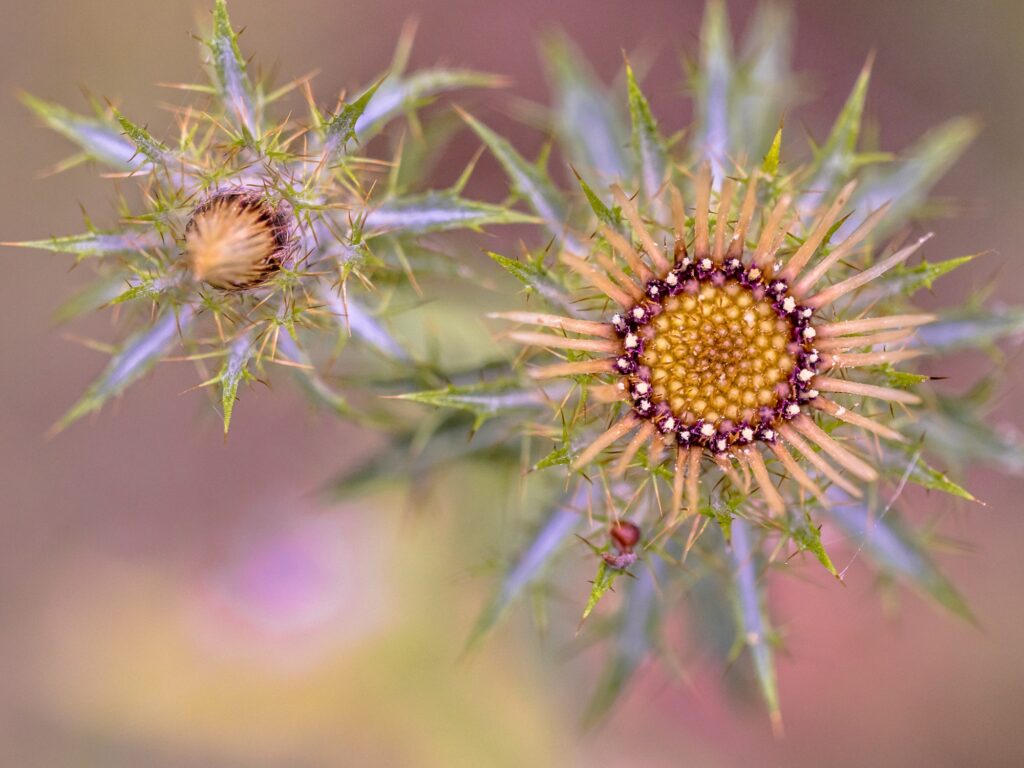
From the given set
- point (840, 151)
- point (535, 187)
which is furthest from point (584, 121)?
point (840, 151)

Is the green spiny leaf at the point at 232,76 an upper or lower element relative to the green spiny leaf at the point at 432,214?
upper

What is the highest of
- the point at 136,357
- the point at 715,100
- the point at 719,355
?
the point at 715,100

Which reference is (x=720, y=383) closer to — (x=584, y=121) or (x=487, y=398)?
(x=487, y=398)

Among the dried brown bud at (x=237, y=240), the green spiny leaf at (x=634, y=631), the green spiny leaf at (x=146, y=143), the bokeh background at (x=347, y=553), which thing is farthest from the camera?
the bokeh background at (x=347, y=553)


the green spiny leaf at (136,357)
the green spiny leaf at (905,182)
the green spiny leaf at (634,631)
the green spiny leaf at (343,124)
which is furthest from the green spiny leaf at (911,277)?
the green spiny leaf at (136,357)

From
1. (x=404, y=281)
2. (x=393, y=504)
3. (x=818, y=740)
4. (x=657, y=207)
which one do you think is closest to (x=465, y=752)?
(x=393, y=504)

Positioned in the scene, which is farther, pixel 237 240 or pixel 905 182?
pixel 905 182

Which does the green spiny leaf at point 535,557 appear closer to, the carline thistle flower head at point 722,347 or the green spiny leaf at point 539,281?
the carline thistle flower head at point 722,347

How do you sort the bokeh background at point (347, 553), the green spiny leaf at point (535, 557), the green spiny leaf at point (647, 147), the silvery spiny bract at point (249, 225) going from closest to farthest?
the silvery spiny bract at point (249, 225) < the green spiny leaf at point (647, 147) < the green spiny leaf at point (535, 557) < the bokeh background at point (347, 553)
